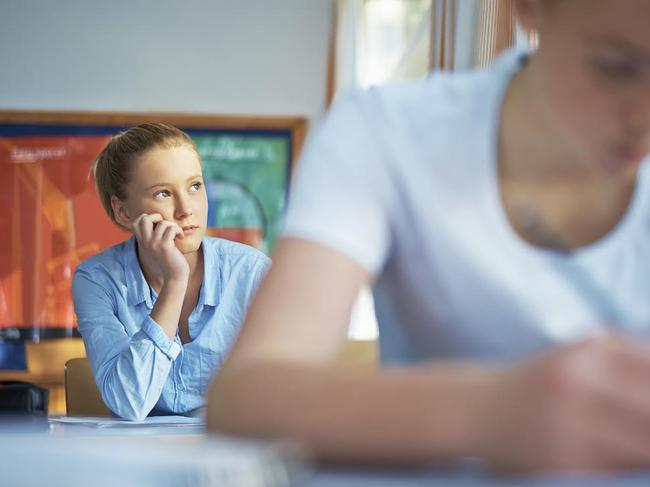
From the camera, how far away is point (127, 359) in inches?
72.7

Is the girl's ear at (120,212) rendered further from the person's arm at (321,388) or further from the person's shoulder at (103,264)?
the person's arm at (321,388)

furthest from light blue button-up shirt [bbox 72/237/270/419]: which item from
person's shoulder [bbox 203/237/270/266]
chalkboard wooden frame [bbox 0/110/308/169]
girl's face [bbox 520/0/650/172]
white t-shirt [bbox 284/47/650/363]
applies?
chalkboard wooden frame [bbox 0/110/308/169]

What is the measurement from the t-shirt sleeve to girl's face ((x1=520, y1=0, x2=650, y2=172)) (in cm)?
16

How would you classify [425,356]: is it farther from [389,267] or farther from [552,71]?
[552,71]

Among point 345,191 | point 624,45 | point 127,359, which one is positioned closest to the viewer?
point 624,45

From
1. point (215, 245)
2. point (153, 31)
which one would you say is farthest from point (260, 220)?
point (215, 245)

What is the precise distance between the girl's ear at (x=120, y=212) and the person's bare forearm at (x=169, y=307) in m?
0.34

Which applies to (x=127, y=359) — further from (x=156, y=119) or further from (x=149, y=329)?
(x=156, y=119)

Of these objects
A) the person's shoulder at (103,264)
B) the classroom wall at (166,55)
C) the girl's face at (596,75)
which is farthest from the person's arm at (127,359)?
the classroom wall at (166,55)

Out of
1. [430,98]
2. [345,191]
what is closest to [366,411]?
[345,191]

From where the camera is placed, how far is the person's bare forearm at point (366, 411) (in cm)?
49

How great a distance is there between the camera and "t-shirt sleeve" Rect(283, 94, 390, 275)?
705 mm

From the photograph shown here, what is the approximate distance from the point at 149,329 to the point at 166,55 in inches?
137

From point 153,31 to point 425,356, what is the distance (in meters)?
4.58
